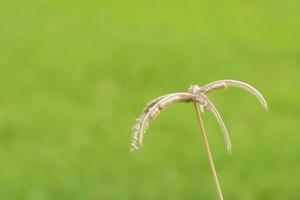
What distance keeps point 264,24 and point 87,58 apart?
6.43 ft

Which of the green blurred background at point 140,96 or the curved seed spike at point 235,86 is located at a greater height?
the green blurred background at point 140,96

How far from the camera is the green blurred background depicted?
5184 mm

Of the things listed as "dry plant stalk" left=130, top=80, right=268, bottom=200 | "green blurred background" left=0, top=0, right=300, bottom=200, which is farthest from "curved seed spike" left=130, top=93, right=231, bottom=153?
"green blurred background" left=0, top=0, right=300, bottom=200

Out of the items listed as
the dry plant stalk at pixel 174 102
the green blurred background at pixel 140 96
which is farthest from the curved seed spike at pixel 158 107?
the green blurred background at pixel 140 96

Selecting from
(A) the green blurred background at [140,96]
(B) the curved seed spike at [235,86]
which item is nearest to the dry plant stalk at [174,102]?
(B) the curved seed spike at [235,86]

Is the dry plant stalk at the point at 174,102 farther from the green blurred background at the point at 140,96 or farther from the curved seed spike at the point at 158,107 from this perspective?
the green blurred background at the point at 140,96

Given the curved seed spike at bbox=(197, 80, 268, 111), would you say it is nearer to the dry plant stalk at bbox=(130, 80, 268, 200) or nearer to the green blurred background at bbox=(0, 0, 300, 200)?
the dry plant stalk at bbox=(130, 80, 268, 200)

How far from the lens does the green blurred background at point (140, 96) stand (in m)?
5.18

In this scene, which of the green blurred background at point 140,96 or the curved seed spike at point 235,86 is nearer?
the curved seed spike at point 235,86

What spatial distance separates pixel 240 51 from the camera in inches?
304

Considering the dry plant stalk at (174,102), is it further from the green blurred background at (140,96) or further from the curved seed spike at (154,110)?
the green blurred background at (140,96)

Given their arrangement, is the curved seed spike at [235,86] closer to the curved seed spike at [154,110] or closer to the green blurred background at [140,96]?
the curved seed spike at [154,110]

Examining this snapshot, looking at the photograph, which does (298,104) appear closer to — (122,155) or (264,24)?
(122,155)

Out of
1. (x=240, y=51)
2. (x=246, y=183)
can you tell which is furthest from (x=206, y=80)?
(x=246, y=183)
